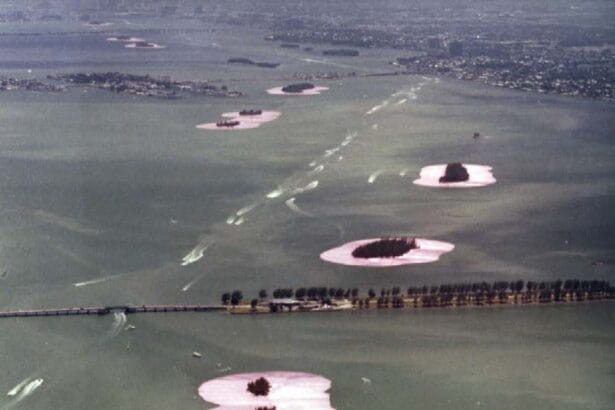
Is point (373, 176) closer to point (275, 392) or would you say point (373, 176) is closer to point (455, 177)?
point (455, 177)

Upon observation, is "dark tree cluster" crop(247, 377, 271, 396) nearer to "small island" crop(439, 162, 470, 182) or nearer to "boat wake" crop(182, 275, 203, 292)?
"boat wake" crop(182, 275, 203, 292)

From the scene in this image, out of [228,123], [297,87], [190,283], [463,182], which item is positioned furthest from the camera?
[297,87]

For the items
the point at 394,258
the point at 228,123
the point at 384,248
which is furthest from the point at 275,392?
the point at 228,123

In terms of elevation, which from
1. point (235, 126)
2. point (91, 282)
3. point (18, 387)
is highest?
point (235, 126)

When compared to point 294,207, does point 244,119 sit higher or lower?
lower

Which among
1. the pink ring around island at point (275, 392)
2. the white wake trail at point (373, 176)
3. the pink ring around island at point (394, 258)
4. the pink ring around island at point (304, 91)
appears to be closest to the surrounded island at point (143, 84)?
the pink ring around island at point (304, 91)

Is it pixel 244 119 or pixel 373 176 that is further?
pixel 244 119
